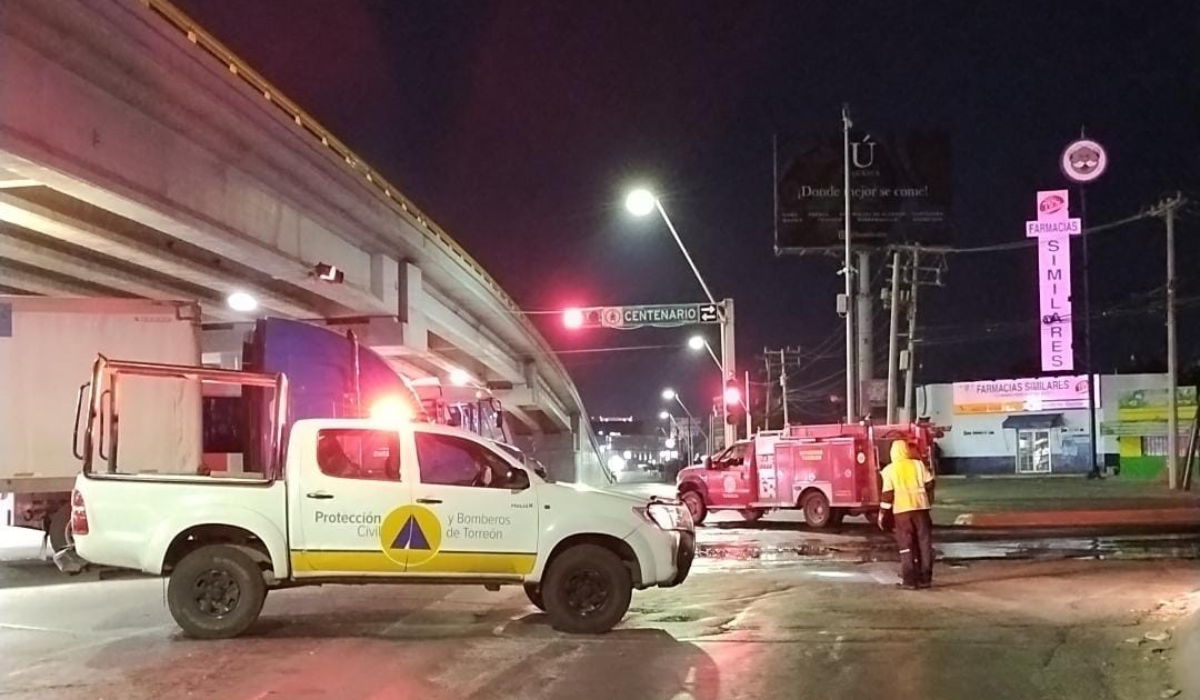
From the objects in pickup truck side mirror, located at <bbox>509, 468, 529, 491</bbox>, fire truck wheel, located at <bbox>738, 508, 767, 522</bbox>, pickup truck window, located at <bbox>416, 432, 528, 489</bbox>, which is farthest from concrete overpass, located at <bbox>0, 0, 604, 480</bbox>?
fire truck wheel, located at <bbox>738, 508, 767, 522</bbox>

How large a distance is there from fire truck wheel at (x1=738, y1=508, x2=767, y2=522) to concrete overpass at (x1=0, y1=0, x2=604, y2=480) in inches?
335

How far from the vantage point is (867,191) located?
40.0 meters

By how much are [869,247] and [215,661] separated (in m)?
32.9

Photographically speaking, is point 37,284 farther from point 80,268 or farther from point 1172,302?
point 1172,302

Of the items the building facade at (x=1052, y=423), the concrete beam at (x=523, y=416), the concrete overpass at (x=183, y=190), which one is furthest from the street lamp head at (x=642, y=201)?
the building facade at (x=1052, y=423)

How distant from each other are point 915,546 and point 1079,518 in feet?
44.6

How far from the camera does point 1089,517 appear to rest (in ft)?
84.0

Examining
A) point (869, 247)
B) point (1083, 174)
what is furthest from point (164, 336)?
point (1083, 174)

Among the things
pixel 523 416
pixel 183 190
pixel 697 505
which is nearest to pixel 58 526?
pixel 183 190

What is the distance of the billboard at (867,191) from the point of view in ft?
131

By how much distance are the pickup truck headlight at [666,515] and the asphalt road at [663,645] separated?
2.94 feet

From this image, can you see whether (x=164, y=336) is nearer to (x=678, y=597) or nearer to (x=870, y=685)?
(x=678, y=597)

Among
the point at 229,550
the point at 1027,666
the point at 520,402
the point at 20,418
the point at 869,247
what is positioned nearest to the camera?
the point at 1027,666

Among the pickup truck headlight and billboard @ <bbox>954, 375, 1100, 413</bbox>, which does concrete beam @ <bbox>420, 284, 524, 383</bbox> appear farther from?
billboard @ <bbox>954, 375, 1100, 413</bbox>
